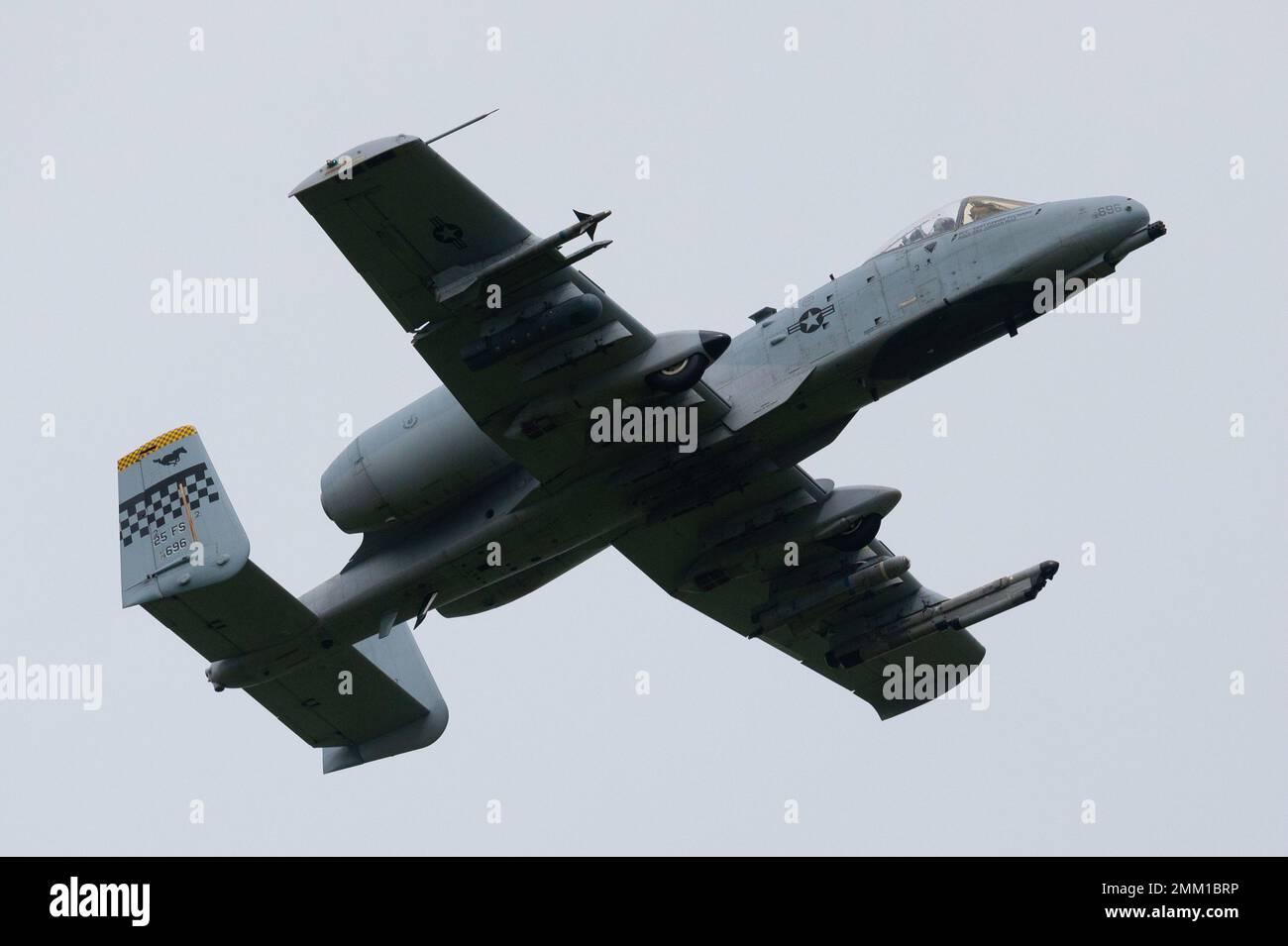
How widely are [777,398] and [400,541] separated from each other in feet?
23.6

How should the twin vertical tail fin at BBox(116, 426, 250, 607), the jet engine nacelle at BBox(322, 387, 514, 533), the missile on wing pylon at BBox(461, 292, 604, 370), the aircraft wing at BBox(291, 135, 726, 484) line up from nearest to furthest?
the aircraft wing at BBox(291, 135, 726, 484)
the missile on wing pylon at BBox(461, 292, 604, 370)
the twin vertical tail fin at BBox(116, 426, 250, 607)
the jet engine nacelle at BBox(322, 387, 514, 533)

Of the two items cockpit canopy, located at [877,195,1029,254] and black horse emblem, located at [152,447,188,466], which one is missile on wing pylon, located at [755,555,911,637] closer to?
cockpit canopy, located at [877,195,1029,254]

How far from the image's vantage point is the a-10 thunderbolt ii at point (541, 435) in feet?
98.1

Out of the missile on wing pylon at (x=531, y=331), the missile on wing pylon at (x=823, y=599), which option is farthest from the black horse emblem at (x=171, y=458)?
the missile on wing pylon at (x=823, y=599)

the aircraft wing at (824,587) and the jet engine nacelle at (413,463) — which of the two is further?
the aircraft wing at (824,587)

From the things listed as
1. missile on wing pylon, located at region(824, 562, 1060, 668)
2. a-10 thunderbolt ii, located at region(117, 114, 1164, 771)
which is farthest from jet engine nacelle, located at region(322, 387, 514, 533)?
missile on wing pylon, located at region(824, 562, 1060, 668)

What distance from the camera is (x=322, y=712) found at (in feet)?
119

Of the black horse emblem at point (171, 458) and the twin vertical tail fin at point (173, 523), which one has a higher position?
the black horse emblem at point (171, 458)

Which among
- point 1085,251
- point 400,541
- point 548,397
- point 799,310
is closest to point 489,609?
point 400,541

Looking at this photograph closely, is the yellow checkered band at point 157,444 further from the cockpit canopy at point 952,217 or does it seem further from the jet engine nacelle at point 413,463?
the cockpit canopy at point 952,217

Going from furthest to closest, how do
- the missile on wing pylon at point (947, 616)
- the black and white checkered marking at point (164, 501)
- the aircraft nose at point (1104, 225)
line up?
the missile on wing pylon at point (947, 616)
the black and white checkered marking at point (164, 501)
the aircraft nose at point (1104, 225)

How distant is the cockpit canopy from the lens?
32.1 metres

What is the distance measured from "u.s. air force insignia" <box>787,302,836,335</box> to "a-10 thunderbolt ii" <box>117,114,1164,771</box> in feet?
0.15

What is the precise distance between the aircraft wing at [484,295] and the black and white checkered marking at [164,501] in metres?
4.95
